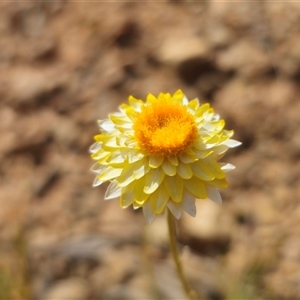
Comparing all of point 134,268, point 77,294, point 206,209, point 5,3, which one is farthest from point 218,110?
point 5,3

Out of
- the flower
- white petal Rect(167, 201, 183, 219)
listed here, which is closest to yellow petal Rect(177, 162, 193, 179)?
the flower

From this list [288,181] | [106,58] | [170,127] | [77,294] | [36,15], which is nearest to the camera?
[170,127]

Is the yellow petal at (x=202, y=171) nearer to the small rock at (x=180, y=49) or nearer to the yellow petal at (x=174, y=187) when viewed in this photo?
the yellow petal at (x=174, y=187)

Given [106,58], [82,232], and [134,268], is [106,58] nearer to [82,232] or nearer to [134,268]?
[82,232]

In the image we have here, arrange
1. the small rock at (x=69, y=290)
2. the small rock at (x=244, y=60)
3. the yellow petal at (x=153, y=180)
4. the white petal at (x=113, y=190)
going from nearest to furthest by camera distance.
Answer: the yellow petal at (x=153, y=180), the white petal at (x=113, y=190), the small rock at (x=69, y=290), the small rock at (x=244, y=60)

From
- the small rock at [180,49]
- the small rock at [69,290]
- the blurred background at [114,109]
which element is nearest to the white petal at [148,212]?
the blurred background at [114,109]

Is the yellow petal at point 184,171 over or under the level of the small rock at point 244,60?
under

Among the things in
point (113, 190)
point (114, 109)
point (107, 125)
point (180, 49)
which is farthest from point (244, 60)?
point (113, 190)
